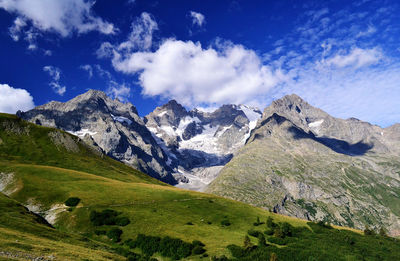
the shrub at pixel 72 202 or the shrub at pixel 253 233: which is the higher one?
the shrub at pixel 72 202

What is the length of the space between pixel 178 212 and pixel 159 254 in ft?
54.6

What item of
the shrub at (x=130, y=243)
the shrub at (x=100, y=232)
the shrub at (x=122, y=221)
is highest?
the shrub at (x=122, y=221)

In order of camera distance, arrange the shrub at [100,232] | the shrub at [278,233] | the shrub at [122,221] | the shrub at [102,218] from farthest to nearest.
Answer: the shrub at [278,233] → the shrub at [122,221] → the shrub at [102,218] → the shrub at [100,232]

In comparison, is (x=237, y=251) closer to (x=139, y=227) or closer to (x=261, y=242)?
(x=261, y=242)

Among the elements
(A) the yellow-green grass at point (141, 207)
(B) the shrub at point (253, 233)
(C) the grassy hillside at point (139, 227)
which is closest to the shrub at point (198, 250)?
(C) the grassy hillside at point (139, 227)

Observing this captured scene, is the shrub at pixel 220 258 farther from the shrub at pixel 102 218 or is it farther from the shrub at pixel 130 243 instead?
the shrub at pixel 102 218

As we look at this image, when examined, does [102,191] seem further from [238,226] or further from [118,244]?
[238,226]

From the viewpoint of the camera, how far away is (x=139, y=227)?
46844 mm

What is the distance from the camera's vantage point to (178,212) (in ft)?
186

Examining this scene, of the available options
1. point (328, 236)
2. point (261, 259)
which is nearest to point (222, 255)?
point (261, 259)

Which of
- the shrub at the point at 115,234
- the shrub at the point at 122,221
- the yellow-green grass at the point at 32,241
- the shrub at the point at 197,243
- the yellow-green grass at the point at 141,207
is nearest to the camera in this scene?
the yellow-green grass at the point at 32,241

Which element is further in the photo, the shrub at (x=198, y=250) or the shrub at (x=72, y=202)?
the shrub at (x=72, y=202)

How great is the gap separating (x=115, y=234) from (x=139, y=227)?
4371 millimetres

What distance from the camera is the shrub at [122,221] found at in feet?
156
